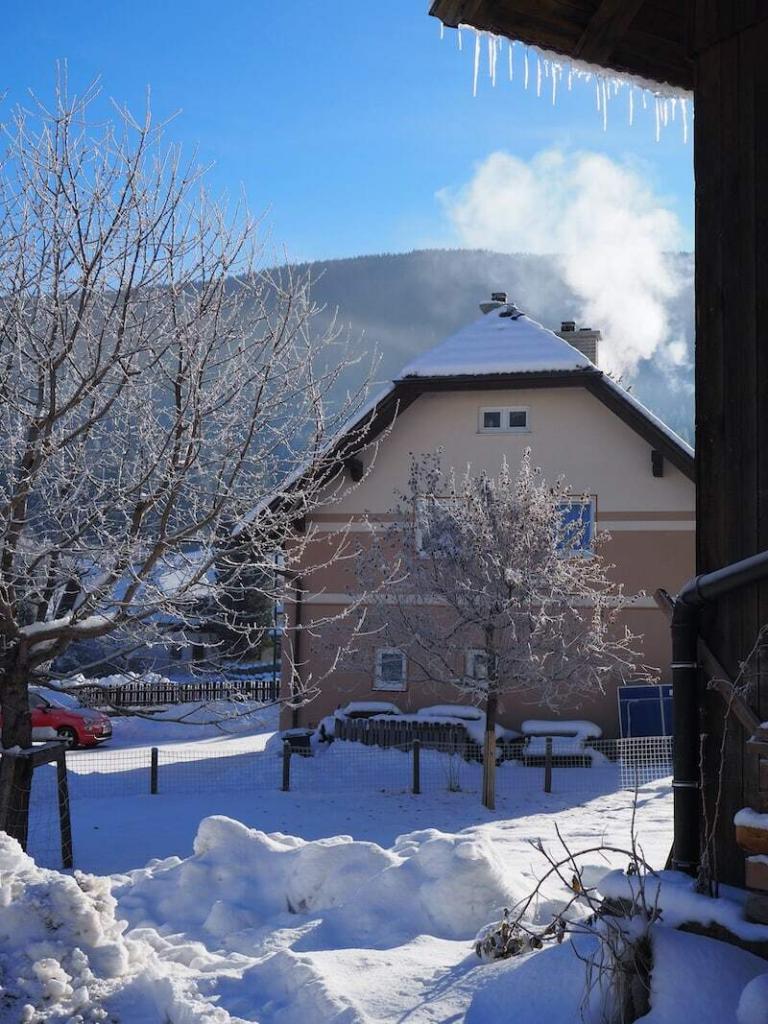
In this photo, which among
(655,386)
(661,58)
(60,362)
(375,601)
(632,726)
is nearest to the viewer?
(661,58)

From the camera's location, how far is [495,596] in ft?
52.4

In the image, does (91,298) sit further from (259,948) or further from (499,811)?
(499,811)

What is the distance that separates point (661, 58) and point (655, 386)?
176832 mm

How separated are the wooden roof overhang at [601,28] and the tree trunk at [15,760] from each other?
595 cm

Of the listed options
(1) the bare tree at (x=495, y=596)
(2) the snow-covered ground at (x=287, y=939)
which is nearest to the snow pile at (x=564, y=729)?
(1) the bare tree at (x=495, y=596)

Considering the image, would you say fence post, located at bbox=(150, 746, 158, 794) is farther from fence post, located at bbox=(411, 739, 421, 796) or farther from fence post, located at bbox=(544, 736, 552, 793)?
fence post, located at bbox=(544, 736, 552, 793)

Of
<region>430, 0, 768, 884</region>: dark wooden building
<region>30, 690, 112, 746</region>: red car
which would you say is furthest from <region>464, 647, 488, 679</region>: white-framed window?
<region>430, 0, 768, 884</region>: dark wooden building

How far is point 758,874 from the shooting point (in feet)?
14.0

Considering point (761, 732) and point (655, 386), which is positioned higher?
point (655, 386)

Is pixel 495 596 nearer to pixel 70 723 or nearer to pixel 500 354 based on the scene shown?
pixel 500 354

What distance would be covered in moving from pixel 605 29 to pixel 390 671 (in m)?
17.6

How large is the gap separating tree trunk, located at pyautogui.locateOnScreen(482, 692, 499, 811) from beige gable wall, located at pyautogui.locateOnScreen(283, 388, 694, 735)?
4.92 meters

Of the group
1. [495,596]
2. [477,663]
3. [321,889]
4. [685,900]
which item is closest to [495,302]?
[477,663]

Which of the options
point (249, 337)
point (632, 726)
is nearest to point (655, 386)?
point (632, 726)
